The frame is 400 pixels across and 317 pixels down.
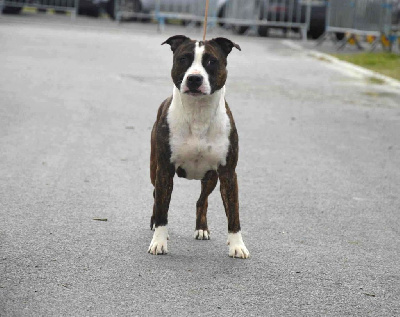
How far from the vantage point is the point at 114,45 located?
2188cm

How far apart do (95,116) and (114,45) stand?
10.9m

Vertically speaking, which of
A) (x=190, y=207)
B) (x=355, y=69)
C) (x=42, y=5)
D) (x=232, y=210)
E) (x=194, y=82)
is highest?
(x=42, y=5)

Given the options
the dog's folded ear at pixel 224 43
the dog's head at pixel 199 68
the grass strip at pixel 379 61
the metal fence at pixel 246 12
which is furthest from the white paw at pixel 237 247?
the metal fence at pixel 246 12

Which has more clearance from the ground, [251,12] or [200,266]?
[251,12]

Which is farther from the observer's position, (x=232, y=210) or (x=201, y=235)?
(x=201, y=235)

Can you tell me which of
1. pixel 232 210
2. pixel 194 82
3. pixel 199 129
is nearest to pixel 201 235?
pixel 232 210

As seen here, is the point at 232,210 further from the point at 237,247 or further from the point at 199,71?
the point at 199,71

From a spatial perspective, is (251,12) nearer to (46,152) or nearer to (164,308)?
(46,152)

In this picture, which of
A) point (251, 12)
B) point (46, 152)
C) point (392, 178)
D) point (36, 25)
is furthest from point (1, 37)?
point (392, 178)

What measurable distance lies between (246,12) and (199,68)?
24277 millimetres

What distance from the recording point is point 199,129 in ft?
17.9

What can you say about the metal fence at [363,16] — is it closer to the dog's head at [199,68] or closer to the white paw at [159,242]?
the dog's head at [199,68]

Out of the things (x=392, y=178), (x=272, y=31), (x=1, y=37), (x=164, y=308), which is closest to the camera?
(x=164, y=308)

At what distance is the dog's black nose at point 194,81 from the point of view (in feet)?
17.1
